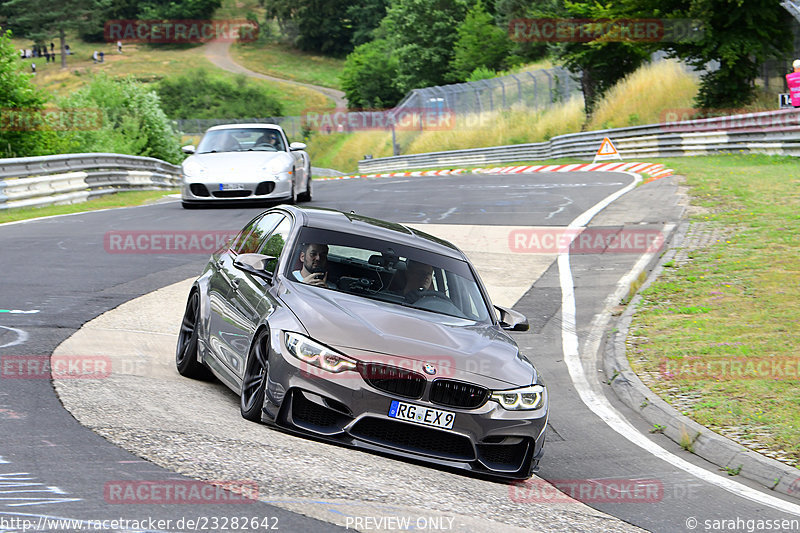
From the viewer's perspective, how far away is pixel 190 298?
8.88m

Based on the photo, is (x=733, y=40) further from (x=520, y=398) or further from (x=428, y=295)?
(x=520, y=398)

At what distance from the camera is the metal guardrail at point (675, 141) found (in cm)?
2802

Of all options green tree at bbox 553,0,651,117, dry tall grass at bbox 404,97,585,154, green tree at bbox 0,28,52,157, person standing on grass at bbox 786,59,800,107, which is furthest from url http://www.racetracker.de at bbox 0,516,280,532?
dry tall grass at bbox 404,97,585,154

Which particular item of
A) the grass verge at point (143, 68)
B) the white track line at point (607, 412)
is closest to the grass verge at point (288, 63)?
the grass verge at point (143, 68)

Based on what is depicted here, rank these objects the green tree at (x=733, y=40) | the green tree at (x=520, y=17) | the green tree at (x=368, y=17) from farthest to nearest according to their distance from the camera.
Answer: the green tree at (x=368, y=17) → the green tree at (x=520, y=17) → the green tree at (x=733, y=40)

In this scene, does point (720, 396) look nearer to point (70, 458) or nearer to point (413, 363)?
point (413, 363)

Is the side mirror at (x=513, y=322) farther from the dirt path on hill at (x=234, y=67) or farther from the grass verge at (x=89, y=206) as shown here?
the dirt path on hill at (x=234, y=67)

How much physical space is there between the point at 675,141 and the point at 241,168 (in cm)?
1888

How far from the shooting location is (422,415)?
6285mm

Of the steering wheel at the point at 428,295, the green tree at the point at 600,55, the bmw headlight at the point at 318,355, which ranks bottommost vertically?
the bmw headlight at the point at 318,355

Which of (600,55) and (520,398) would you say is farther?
(600,55)

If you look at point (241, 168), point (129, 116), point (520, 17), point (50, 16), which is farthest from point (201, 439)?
point (50, 16)

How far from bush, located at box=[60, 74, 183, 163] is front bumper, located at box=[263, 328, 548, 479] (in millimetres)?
31080

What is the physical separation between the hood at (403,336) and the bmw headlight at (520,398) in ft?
0.17
